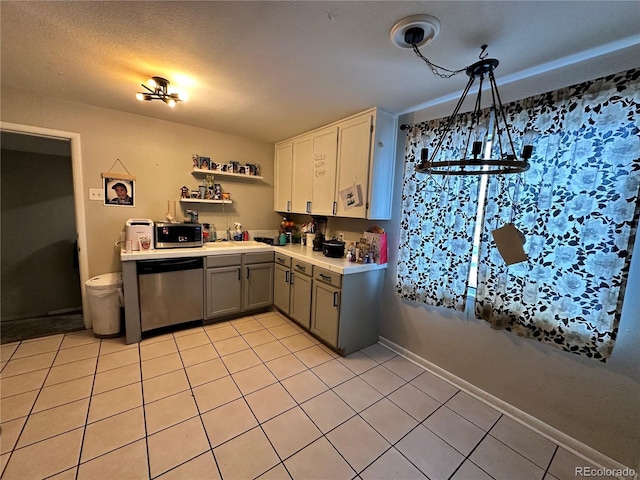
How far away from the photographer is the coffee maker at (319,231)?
3332 mm

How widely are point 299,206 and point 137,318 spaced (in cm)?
216

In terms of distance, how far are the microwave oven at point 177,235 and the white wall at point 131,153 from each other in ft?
1.75

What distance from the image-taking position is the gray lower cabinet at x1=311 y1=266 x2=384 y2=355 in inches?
97.6

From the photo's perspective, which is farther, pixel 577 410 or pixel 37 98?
pixel 37 98

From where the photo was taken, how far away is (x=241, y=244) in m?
3.44

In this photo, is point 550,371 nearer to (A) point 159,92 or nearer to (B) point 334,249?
(B) point 334,249

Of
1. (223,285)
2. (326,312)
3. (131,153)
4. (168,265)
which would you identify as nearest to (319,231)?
(326,312)

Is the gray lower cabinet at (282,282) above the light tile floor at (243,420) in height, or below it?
above

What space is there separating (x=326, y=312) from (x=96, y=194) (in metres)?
2.77

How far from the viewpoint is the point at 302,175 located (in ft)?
10.9

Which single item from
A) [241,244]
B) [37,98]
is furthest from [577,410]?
[37,98]

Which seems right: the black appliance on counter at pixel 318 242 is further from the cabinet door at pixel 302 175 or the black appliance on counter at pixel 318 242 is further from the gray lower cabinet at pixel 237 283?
the gray lower cabinet at pixel 237 283

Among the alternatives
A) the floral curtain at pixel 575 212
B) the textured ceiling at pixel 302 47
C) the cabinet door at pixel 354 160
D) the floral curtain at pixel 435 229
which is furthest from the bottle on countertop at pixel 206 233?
the floral curtain at pixel 575 212

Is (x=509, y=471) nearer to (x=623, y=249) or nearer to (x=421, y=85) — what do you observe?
(x=623, y=249)
